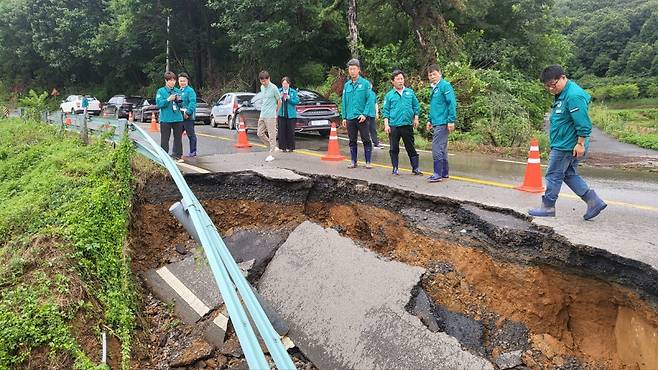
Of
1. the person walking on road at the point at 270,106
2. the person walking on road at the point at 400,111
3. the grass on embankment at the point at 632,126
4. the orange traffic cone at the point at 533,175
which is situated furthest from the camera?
the grass on embankment at the point at 632,126

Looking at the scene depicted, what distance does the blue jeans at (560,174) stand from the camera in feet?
16.7

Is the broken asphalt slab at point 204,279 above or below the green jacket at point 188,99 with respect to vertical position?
below

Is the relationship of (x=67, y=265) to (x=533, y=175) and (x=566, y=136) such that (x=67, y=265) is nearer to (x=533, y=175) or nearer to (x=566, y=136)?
(x=566, y=136)

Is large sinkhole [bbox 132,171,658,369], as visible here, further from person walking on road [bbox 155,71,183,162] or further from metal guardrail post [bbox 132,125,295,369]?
person walking on road [bbox 155,71,183,162]

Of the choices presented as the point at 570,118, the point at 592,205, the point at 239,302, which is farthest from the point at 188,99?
the point at 592,205

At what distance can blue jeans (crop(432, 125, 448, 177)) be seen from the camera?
7137mm

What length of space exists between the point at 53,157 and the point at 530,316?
787cm

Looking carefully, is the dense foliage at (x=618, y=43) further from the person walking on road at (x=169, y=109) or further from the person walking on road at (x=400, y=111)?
the person walking on road at (x=169, y=109)

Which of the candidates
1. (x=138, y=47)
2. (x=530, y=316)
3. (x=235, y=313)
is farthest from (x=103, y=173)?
(x=138, y=47)

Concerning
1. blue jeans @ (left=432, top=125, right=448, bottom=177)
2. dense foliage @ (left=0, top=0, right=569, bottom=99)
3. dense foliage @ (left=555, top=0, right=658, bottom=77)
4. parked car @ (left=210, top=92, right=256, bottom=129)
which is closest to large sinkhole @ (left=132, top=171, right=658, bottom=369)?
blue jeans @ (left=432, top=125, right=448, bottom=177)

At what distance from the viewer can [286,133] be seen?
36.7 feet

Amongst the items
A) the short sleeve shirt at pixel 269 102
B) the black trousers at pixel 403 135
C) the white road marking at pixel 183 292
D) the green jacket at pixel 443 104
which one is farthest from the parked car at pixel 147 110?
the green jacket at pixel 443 104

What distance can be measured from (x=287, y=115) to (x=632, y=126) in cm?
3163

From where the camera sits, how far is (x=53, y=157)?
8602mm
